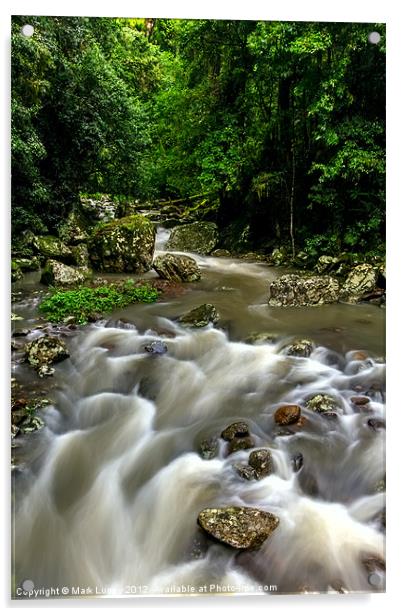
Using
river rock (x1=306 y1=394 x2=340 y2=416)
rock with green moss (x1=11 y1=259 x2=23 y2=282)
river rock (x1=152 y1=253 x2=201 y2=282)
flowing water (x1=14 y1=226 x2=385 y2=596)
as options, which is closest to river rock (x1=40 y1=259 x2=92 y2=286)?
rock with green moss (x1=11 y1=259 x2=23 y2=282)

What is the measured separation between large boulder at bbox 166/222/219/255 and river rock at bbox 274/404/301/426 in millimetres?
1811

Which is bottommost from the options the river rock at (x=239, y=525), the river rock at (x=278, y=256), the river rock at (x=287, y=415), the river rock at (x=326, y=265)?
the river rock at (x=239, y=525)

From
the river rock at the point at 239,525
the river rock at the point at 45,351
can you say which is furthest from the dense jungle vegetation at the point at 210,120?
the river rock at the point at 239,525

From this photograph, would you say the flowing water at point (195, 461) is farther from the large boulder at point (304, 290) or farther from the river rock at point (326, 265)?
the river rock at point (326, 265)

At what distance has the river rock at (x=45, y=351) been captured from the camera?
2.98 meters

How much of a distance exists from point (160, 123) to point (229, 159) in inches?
23.7

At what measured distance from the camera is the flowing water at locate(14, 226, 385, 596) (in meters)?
2.45

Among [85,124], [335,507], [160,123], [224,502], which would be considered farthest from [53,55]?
[335,507]

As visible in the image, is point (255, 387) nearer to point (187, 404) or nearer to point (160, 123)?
point (187, 404)

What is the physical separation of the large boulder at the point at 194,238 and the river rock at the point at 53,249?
90 centimetres

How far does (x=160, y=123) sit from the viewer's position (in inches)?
138

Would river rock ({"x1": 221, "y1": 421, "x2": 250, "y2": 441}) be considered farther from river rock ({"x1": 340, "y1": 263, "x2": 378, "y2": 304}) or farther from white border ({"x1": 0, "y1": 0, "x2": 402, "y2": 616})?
river rock ({"x1": 340, "y1": 263, "x2": 378, "y2": 304})
